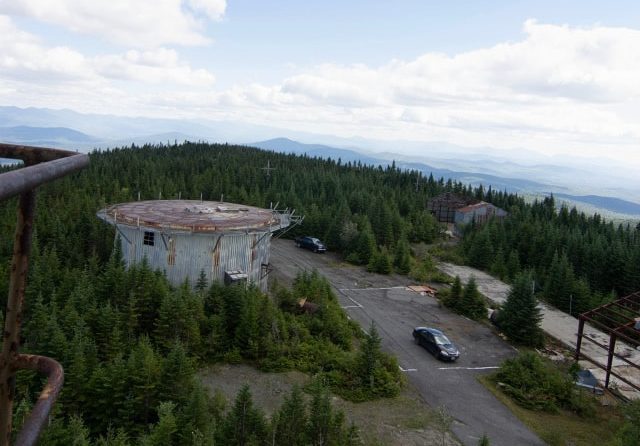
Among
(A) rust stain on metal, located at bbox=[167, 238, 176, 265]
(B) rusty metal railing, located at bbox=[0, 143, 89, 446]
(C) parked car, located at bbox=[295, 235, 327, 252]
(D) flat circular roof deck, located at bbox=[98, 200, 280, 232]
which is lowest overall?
(C) parked car, located at bbox=[295, 235, 327, 252]

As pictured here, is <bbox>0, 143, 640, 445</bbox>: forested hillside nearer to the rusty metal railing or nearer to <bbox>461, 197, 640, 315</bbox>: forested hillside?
<bbox>461, 197, 640, 315</bbox>: forested hillside

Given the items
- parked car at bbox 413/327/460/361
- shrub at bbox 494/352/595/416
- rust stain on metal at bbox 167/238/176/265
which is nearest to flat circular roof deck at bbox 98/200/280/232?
rust stain on metal at bbox 167/238/176/265

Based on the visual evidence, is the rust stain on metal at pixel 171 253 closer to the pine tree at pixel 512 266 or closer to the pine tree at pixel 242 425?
the pine tree at pixel 242 425

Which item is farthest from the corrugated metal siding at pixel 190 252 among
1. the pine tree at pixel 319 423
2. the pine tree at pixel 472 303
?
the pine tree at pixel 472 303

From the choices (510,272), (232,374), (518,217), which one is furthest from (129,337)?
(518,217)

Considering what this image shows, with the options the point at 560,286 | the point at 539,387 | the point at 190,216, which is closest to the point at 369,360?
the point at 539,387

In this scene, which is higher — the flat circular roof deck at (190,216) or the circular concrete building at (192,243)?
the flat circular roof deck at (190,216)

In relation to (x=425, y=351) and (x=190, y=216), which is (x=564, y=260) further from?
(x=190, y=216)
